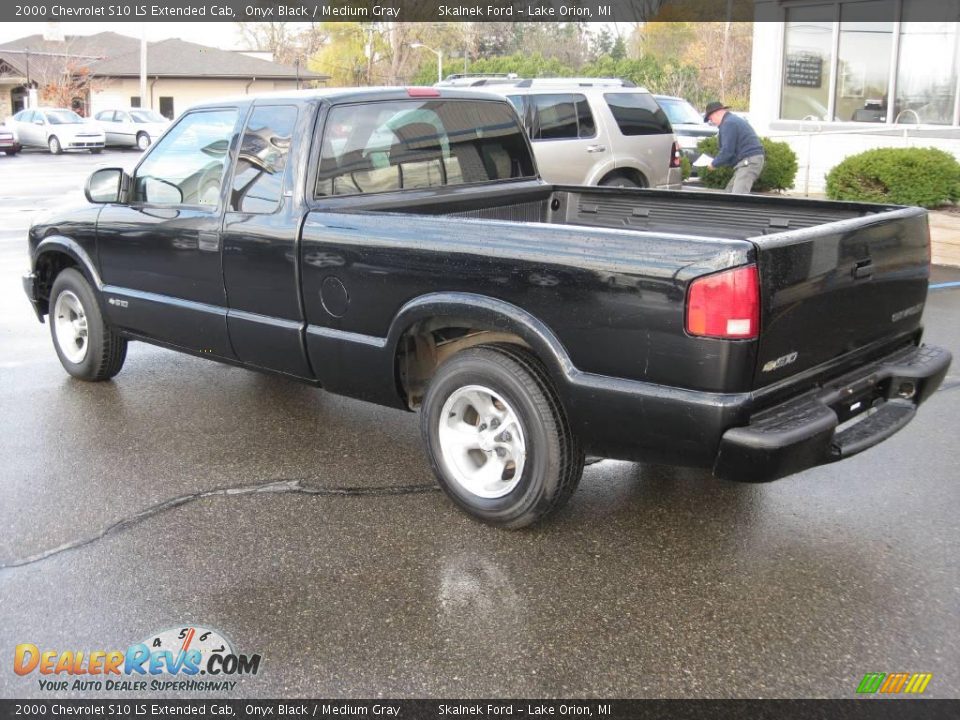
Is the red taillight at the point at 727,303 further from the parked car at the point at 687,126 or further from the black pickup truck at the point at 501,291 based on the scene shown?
the parked car at the point at 687,126

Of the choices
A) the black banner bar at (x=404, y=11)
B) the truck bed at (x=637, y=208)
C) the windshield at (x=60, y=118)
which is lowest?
the truck bed at (x=637, y=208)

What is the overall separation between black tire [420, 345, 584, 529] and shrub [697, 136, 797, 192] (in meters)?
11.9

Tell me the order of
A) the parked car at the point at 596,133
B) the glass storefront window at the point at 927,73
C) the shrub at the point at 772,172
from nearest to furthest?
the parked car at the point at 596,133 < the shrub at the point at 772,172 < the glass storefront window at the point at 927,73

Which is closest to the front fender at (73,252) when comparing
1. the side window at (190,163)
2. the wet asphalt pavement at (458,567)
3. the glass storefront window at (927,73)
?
the side window at (190,163)

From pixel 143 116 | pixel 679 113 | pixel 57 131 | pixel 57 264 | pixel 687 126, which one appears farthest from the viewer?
pixel 143 116

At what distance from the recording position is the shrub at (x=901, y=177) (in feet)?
43.8

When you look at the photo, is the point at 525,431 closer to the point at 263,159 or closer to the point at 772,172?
the point at 263,159

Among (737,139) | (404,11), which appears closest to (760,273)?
(737,139)

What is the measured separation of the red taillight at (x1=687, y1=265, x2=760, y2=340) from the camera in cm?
345

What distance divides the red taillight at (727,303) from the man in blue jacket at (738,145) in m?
9.12

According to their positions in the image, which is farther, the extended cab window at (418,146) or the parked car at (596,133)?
the parked car at (596,133)

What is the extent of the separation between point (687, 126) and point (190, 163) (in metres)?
17.6

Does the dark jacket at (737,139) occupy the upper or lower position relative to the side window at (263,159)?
upper

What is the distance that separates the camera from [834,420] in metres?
3.70
